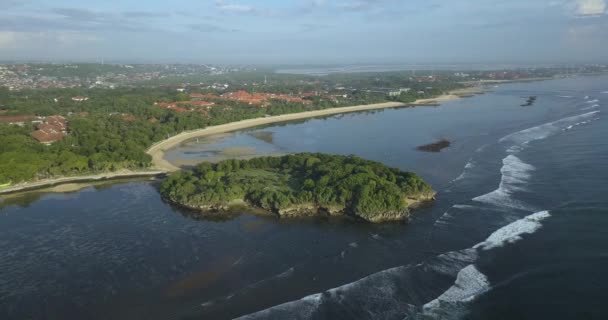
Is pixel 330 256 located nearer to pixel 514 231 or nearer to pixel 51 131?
pixel 514 231

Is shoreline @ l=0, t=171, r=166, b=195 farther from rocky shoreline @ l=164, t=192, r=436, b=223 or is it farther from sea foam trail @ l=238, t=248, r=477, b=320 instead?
sea foam trail @ l=238, t=248, r=477, b=320

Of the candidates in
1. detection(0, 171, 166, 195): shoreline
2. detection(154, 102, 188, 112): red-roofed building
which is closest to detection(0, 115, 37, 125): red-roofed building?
detection(154, 102, 188, 112): red-roofed building

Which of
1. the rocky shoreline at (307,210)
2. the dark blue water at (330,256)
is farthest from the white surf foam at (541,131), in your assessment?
the rocky shoreline at (307,210)

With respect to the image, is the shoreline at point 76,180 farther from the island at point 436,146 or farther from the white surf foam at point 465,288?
the white surf foam at point 465,288

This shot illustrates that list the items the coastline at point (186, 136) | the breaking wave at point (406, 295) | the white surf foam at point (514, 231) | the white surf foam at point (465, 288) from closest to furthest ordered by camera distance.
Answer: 1. the breaking wave at point (406, 295)
2. the white surf foam at point (465, 288)
3. the white surf foam at point (514, 231)
4. the coastline at point (186, 136)

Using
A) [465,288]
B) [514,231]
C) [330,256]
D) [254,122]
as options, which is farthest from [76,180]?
[254,122]

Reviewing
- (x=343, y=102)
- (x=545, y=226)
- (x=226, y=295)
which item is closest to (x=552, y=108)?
(x=343, y=102)
